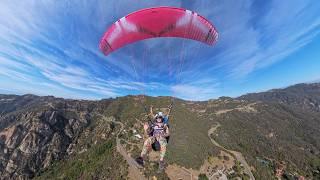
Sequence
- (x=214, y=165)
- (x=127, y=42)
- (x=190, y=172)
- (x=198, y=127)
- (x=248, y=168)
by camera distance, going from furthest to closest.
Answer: (x=198, y=127) < (x=248, y=168) < (x=214, y=165) < (x=190, y=172) < (x=127, y=42)

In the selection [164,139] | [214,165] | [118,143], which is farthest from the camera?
[118,143]

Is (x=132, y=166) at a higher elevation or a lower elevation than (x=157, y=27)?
lower

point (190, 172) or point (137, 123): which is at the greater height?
point (137, 123)

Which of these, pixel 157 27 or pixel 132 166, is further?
pixel 132 166

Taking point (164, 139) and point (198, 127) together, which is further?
point (198, 127)

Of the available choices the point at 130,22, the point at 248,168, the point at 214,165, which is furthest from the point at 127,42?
the point at 248,168

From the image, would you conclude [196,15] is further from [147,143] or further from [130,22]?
[147,143]

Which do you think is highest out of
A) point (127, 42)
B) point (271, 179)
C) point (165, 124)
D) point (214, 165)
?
point (127, 42)

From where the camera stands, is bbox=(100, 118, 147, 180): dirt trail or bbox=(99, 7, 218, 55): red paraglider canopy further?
bbox=(100, 118, 147, 180): dirt trail

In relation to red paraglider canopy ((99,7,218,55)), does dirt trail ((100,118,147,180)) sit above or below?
below
